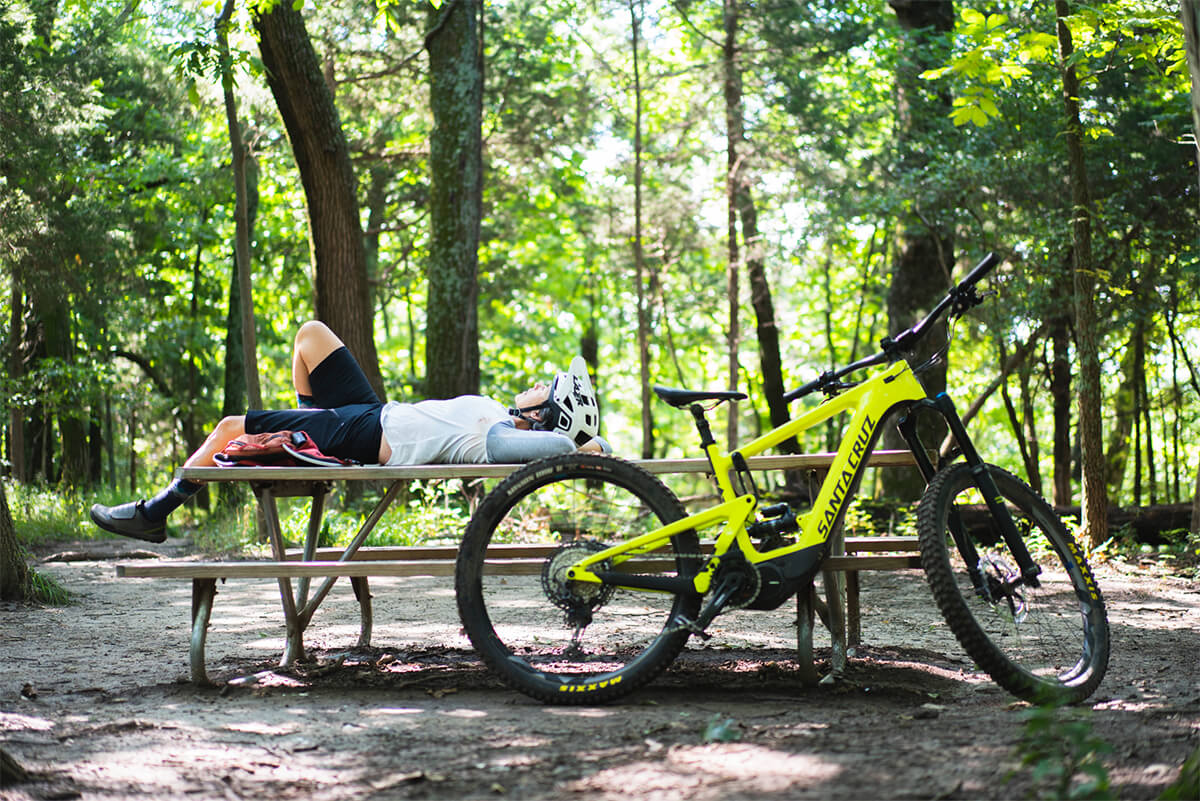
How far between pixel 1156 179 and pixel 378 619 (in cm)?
960

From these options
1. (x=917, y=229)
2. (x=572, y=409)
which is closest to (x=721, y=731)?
(x=572, y=409)

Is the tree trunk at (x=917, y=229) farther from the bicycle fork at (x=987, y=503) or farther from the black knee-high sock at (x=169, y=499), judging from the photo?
the black knee-high sock at (x=169, y=499)

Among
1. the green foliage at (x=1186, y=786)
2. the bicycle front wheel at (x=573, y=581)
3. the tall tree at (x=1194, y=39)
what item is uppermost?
the tall tree at (x=1194, y=39)

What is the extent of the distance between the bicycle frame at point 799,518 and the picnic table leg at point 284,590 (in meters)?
1.48

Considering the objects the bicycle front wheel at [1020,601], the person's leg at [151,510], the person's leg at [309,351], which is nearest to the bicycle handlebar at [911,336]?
the bicycle front wheel at [1020,601]

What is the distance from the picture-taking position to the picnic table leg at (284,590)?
455cm

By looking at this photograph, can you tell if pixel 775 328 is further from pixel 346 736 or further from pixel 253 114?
pixel 346 736

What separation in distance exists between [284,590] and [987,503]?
296 centimetres

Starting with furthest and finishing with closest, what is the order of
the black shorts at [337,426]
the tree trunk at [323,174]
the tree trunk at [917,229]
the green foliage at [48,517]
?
the tree trunk at [917,229] < the green foliage at [48,517] < the tree trunk at [323,174] < the black shorts at [337,426]

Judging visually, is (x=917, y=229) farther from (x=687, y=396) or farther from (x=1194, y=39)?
(x=687, y=396)

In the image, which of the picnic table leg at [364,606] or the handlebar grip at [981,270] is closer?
the handlebar grip at [981,270]

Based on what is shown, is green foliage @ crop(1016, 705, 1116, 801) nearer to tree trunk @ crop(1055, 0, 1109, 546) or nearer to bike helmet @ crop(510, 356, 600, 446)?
bike helmet @ crop(510, 356, 600, 446)

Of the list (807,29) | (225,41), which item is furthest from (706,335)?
(225,41)

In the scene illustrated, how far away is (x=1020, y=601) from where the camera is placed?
3998mm
